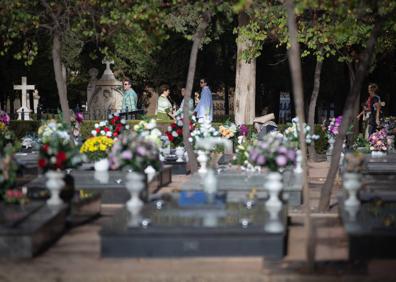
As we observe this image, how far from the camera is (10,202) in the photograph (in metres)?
14.0

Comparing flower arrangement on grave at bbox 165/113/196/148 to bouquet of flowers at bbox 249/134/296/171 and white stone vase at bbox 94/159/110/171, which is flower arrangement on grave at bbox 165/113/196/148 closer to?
white stone vase at bbox 94/159/110/171

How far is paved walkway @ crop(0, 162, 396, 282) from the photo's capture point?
10797mm

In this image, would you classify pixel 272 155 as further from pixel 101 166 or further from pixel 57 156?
pixel 101 166

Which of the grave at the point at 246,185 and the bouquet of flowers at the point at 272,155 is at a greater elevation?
the bouquet of flowers at the point at 272,155

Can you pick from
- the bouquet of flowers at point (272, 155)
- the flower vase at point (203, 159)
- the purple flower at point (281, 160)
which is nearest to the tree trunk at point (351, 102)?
the bouquet of flowers at point (272, 155)

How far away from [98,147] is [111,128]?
1560 mm

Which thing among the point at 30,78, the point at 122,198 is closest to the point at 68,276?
the point at 122,198

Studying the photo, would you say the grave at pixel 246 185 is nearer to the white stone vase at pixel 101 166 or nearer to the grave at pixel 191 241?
the white stone vase at pixel 101 166

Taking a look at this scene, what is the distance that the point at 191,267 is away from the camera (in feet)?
37.0

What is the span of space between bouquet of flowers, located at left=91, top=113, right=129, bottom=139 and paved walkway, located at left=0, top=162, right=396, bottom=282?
31.1 feet

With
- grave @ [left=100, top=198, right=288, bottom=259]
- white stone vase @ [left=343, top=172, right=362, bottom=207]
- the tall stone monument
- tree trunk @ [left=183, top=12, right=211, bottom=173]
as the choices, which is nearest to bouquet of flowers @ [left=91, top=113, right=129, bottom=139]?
tree trunk @ [left=183, top=12, right=211, bottom=173]

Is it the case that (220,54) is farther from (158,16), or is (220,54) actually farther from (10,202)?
(10,202)

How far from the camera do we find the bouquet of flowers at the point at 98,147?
21078 millimetres

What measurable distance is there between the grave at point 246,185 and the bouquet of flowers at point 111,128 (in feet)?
14.2
